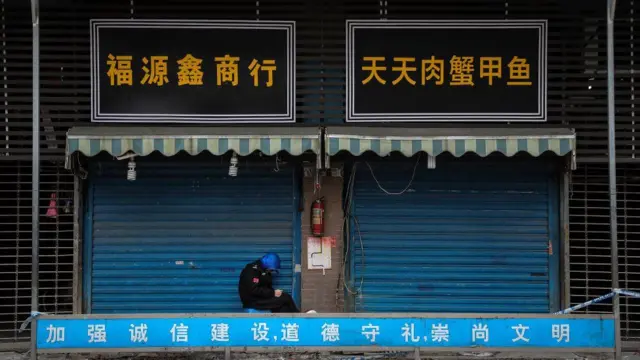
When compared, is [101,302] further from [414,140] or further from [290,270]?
[414,140]

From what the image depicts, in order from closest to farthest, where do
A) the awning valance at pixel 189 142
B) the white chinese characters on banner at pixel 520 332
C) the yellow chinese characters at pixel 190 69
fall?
1. the white chinese characters on banner at pixel 520 332
2. the awning valance at pixel 189 142
3. the yellow chinese characters at pixel 190 69

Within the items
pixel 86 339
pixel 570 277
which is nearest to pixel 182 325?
pixel 86 339

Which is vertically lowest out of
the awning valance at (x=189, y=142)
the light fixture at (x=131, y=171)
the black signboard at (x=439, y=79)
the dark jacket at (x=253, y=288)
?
the dark jacket at (x=253, y=288)

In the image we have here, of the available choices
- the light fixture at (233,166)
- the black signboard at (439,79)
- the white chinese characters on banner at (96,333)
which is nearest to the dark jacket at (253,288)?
the light fixture at (233,166)

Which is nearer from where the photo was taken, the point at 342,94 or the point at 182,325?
the point at 182,325

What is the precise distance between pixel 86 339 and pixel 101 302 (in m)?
1.92

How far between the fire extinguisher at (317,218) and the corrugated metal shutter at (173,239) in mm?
346

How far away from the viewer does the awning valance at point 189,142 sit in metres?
7.06

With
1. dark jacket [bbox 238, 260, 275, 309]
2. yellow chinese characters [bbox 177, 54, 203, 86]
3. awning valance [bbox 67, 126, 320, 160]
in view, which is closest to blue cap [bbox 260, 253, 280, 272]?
dark jacket [bbox 238, 260, 275, 309]

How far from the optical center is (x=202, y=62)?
7.86m

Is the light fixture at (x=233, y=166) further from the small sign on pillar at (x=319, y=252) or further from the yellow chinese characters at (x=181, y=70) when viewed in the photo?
the small sign on pillar at (x=319, y=252)

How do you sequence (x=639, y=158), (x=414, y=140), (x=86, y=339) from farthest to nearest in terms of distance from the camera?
(x=639, y=158) → (x=414, y=140) → (x=86, y=339)

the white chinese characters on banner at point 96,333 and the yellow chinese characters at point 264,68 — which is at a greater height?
the yellow chinese characters at point 264,68

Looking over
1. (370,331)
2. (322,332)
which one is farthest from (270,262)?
(370,331)
